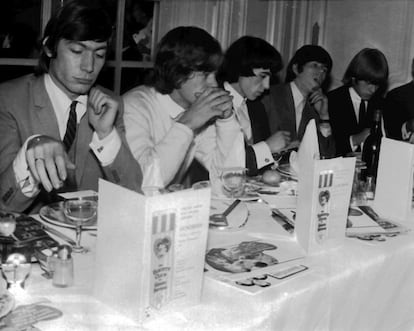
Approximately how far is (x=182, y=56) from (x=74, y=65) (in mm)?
528

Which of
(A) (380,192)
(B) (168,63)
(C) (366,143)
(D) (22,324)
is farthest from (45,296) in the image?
(C) (366,143)

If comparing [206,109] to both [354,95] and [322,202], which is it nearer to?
[322,202]

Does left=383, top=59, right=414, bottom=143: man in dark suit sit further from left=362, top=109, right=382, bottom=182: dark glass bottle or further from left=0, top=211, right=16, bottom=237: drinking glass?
left=0, top=211, right=16, bottom=237: drinking glass

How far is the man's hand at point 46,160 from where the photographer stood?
1.72 meters

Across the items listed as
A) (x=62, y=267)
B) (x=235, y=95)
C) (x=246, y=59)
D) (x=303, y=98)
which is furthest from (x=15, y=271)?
(x=303, y=98)

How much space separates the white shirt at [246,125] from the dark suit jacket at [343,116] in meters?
0.57

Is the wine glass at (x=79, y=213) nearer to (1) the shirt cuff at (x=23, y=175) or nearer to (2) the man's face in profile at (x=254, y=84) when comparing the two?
(1) the shirt cuff at (x=23, y=175)

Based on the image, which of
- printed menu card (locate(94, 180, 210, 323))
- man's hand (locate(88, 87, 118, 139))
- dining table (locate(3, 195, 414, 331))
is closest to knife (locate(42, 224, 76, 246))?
dining table (locate(3, 195, 414, 331))

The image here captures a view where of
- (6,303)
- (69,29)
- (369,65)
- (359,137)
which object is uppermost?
(69,29)

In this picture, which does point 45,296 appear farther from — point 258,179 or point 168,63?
point 168,63

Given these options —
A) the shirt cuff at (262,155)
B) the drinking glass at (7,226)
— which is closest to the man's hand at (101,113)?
the shirt cuff at (262,155)

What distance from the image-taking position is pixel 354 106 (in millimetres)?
3441

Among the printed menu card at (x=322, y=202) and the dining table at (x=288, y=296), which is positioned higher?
the printed menu card at (x=322, y=202)

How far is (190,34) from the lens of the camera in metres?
2.71
